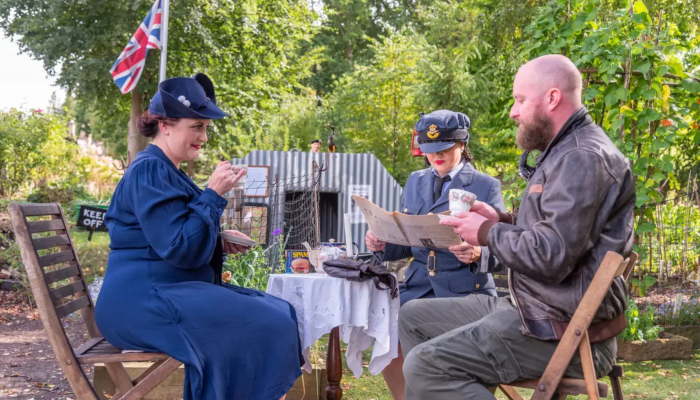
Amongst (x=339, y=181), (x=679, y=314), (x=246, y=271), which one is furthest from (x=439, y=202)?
(x=339, y=181)

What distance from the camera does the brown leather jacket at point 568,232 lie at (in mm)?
2279

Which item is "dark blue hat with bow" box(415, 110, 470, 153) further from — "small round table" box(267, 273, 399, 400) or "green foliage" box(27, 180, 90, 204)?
"green foliage" box(27, 180, 90, 204)

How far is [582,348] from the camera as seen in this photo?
2.40 metres

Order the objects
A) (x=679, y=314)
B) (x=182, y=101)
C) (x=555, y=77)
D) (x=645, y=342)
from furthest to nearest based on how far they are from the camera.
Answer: (x=679, y=314) < (x=645, y=342) < (x=182, y=101) < (x=555, y=77)

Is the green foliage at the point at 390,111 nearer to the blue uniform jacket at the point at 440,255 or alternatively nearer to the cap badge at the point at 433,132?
the blue uniform jacket at the point at 440,255

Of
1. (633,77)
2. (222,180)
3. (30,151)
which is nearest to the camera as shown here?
(222,180)

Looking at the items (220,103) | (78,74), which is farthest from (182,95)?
(220,103)

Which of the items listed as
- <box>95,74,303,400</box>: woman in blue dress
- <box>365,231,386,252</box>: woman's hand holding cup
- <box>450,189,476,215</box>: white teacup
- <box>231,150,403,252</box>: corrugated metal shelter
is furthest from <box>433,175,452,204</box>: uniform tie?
<box>231,150,403,252</box>: corrugated metal shelter

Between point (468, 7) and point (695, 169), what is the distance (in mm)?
9899

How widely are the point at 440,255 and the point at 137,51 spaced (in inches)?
271

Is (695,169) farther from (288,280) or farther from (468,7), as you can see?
(468,7)

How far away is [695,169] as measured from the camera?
7.45 meters

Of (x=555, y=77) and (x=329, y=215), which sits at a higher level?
(x=555, y=77)

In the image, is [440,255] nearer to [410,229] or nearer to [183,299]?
[410,229]
